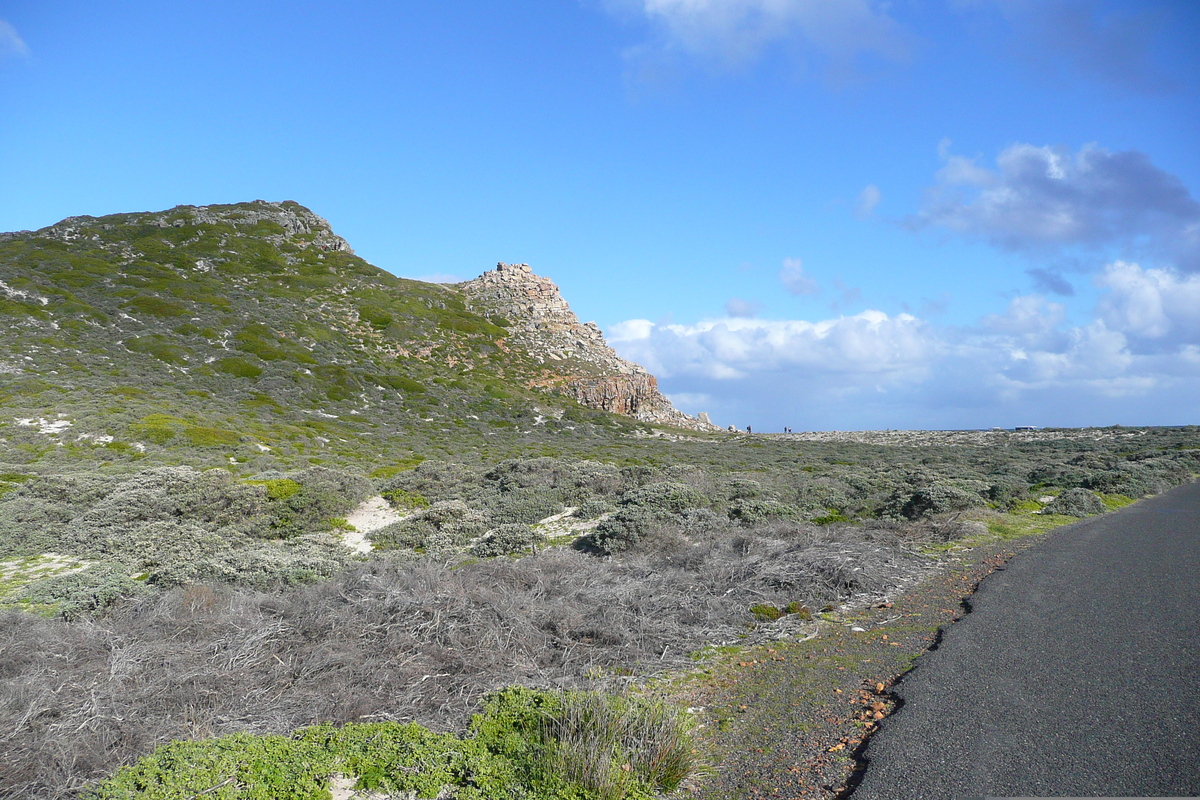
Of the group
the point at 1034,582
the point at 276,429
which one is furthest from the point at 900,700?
the point at 276,429

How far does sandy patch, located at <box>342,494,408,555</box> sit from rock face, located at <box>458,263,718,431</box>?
5355 centimetres

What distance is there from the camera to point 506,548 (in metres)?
13.0

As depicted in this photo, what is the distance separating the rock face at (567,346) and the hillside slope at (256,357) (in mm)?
424

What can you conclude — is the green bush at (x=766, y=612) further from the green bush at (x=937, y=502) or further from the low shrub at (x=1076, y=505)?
the low shrub at (x=1076, y=505)

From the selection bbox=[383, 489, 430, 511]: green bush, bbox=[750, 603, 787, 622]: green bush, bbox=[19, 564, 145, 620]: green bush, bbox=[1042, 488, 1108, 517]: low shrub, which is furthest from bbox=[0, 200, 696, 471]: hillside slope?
bbox=[1042, 488, 1108, 517]: low shrub

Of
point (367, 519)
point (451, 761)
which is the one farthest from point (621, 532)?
point (451, 761)

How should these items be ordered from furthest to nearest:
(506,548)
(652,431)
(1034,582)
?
(652,431), (506,548), (1034,582)

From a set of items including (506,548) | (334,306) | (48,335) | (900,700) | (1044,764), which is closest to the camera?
(1044,764)

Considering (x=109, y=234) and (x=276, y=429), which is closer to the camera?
(x=276, y=429)

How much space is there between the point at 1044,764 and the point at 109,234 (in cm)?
10242

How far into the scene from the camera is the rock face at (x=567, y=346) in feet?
243

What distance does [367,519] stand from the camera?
16906 millimetres

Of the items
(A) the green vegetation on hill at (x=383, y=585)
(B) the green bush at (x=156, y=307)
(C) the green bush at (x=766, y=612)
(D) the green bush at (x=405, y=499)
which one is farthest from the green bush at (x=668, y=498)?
(B) the green bush at (x=156, y=307)

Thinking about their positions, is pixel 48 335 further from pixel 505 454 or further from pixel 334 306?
pixel 505 454
